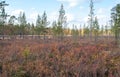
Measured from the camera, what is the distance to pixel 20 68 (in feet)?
29.3

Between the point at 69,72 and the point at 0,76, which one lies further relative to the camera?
the point at 69,72

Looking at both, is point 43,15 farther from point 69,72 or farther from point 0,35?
point 69,72

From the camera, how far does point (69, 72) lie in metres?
8.45

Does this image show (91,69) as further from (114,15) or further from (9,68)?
(114,15)

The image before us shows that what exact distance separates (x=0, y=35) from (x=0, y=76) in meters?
68.4

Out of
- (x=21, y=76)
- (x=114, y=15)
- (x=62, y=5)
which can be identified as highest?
(x=62, y=5)

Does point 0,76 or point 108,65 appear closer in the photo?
point 0,76

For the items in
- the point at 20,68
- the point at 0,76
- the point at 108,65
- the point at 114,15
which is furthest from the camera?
the point at 114,15

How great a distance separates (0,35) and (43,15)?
1545cm

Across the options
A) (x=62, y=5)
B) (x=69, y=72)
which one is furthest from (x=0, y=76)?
(x=62, y=5)

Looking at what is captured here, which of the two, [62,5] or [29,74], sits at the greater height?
[62,5]

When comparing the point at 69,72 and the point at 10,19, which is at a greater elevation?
the point at 10,19

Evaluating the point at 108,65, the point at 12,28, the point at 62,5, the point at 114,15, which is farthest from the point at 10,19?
the point at 108,65

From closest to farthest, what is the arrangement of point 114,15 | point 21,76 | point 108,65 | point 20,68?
point 21,76 < point 20,68 < point 108,65 < point 114,15
